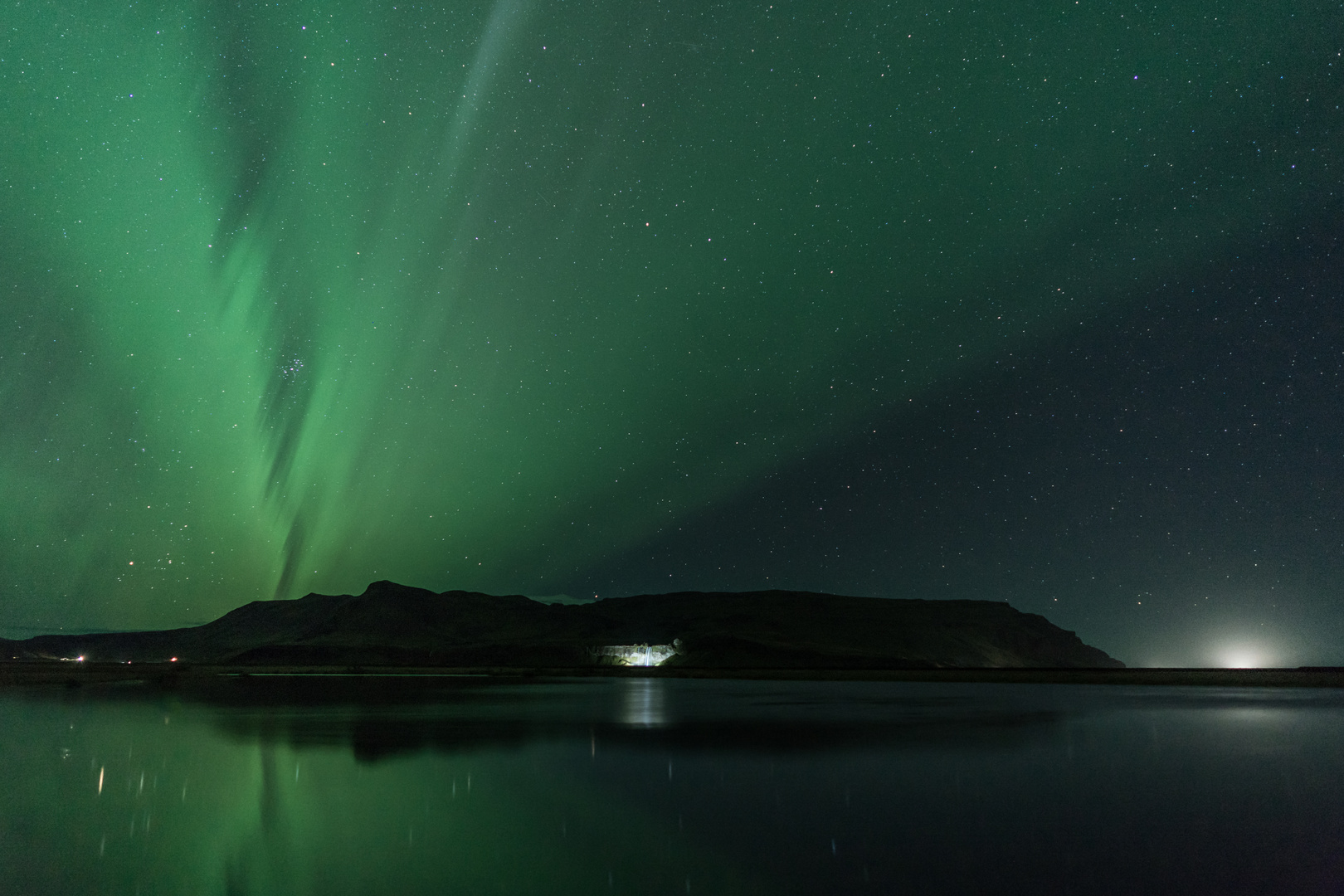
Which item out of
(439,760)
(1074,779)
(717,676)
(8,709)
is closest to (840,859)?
(1074,779)

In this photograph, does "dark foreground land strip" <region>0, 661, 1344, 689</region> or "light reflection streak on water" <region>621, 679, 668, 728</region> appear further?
"dark foreground land strip" <region>0, 661, 1344, 689</region>

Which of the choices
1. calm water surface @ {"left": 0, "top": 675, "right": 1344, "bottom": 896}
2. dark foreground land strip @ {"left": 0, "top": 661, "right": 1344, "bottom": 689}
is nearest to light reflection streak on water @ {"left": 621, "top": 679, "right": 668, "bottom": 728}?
calm water surface @ {"left": 0, "top": 675, "right": 1344, "bottom": 896}

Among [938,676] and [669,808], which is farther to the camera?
[938,676]

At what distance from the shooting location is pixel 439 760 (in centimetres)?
2348

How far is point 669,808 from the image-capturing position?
54.5ft

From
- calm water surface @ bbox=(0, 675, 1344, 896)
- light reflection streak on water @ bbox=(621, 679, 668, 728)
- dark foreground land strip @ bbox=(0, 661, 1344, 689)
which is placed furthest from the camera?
dark foreground land strip @ bbox=(0, 661, 1344, 689)

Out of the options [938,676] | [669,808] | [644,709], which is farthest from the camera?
[938,676]

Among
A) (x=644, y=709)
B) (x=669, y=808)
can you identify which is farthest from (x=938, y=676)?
(x=669, y=808)

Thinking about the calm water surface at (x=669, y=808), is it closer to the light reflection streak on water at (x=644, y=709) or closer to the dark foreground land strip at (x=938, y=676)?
the light reflection streak on water at (x=644, y=709)

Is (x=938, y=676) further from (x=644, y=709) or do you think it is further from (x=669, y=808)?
(x=669, y=808)

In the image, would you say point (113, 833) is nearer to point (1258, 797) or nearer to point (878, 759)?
point (878, 759)

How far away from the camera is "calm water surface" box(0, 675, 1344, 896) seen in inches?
470

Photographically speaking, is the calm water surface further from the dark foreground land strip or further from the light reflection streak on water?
the dark foreground land strip

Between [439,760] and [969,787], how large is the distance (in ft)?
42.6
